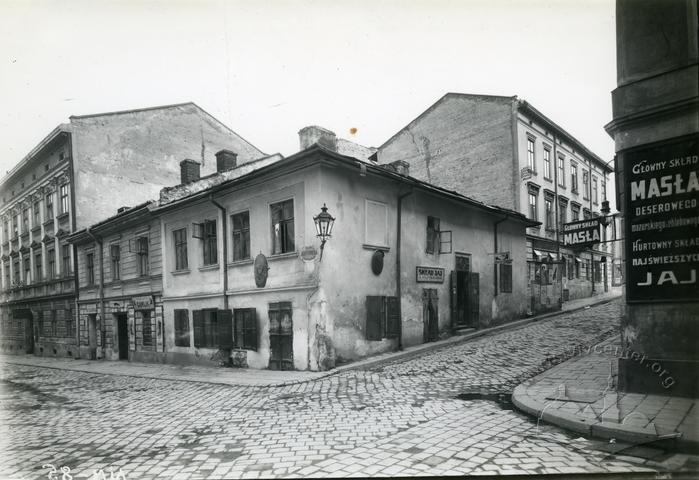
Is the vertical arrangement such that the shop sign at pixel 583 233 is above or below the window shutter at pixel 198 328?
above

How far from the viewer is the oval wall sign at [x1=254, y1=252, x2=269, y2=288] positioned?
42.3 ft

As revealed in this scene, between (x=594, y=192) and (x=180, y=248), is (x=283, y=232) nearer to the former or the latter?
(x=180, y=248)

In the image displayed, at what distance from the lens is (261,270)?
1300 cm

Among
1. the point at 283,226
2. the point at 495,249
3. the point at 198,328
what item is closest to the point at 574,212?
the point at 495,249

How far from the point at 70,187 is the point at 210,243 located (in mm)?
11400

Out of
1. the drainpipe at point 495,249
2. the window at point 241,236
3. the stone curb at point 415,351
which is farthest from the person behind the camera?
the drainpipe at point 495,249

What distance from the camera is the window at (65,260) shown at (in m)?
23.5

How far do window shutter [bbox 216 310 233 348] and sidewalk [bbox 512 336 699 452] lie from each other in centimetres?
886

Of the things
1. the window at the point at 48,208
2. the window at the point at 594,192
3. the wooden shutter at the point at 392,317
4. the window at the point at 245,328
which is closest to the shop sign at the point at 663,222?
the wooden shutter at the point at 392,317

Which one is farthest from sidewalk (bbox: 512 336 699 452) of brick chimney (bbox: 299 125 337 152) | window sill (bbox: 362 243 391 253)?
brick chimney (bbox: 299 125 337 152)

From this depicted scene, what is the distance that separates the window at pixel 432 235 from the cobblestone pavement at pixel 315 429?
15.8 feet

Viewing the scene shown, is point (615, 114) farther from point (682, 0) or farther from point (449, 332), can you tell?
point (449, 332)

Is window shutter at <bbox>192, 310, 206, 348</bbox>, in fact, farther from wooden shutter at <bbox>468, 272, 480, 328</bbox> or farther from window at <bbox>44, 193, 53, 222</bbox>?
window at <bbox>44, 193, 53, 222</bbox>

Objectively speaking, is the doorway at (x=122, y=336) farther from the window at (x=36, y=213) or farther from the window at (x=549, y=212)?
the window at (x=549, y=212)
